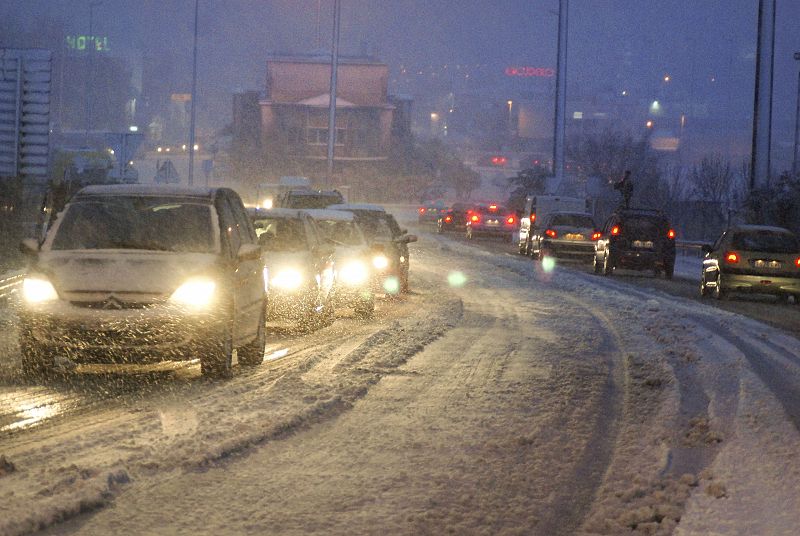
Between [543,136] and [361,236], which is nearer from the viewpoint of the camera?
[361,236]

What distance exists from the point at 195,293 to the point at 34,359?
1507mm

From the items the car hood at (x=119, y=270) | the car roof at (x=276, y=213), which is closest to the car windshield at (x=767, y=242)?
the car roof at (x=276, y=213)

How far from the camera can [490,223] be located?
177 ft

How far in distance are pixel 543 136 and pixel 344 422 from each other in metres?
166

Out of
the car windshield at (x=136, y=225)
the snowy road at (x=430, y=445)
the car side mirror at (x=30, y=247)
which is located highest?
the car windshield at (x=136, y=225)

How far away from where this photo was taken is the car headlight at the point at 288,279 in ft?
53.1

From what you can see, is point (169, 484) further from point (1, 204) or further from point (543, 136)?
point (543, 136)

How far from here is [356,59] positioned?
103 m

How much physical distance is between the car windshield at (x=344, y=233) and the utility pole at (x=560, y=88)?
34531mm

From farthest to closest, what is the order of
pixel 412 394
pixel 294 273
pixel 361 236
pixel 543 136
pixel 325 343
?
pixel 543 136 → pixel 361 236 → pixel 294 273 → pixel 325 343 → pixel 412 394

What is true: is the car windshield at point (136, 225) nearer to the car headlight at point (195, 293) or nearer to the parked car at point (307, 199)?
the car headlight at point (195, 293)

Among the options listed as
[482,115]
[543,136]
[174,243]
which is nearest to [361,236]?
[174,243]

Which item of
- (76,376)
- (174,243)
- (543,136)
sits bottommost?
(76,376)

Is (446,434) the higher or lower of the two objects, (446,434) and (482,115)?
the lower
